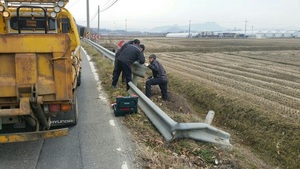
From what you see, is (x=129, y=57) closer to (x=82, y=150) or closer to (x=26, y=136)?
(x=82, y=150)

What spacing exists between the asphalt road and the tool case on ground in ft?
0.56

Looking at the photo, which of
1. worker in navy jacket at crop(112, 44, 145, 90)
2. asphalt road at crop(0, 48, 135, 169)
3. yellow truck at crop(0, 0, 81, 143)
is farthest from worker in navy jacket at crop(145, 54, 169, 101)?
yellow truck at crop(0, 0, 81, 143)

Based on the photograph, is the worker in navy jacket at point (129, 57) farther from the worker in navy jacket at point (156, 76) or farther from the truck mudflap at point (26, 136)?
the truck mudflap at point (26, 136)

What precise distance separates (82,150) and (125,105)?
1.88 m

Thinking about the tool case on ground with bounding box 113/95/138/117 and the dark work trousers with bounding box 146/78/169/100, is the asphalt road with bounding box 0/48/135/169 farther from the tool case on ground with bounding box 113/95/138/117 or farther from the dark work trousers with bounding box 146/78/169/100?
the dark work trousers with bounding box 146/78/169/100

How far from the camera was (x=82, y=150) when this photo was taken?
16.4 ft

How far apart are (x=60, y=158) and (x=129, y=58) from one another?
4703 mm

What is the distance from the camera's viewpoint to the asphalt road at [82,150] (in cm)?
450

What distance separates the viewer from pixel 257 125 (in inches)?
284

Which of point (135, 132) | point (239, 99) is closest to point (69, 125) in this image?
point (135, 132)

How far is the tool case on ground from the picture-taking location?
6605 mm

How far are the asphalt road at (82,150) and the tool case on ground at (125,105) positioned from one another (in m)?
0.17

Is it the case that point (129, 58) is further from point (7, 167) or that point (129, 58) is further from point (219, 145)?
point (7, 167)

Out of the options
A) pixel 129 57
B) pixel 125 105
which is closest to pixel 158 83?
pixel 129 57
